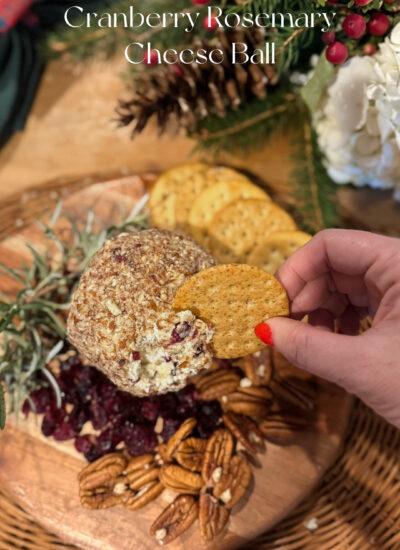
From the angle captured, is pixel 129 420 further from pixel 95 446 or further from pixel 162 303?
pixel 162 303

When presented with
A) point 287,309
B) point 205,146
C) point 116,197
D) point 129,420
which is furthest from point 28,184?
point 287,309

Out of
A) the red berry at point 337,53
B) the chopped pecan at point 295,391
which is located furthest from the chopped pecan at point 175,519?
the red berry at point 337,53

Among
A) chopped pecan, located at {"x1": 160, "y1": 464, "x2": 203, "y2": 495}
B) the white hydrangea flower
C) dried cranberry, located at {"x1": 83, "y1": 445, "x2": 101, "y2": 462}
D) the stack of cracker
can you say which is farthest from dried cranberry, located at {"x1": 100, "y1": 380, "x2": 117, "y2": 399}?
the white hydrangea flower

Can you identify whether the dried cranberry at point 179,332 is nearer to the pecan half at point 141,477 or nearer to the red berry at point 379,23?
the pecan half at point 141,477

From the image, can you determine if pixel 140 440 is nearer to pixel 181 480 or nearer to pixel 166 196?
pixel 181 480

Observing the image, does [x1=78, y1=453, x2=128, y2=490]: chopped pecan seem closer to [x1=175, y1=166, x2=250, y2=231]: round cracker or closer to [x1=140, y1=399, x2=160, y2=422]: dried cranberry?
[x1=140, y1=399, x2=160, y2=422]: dried cranberry
